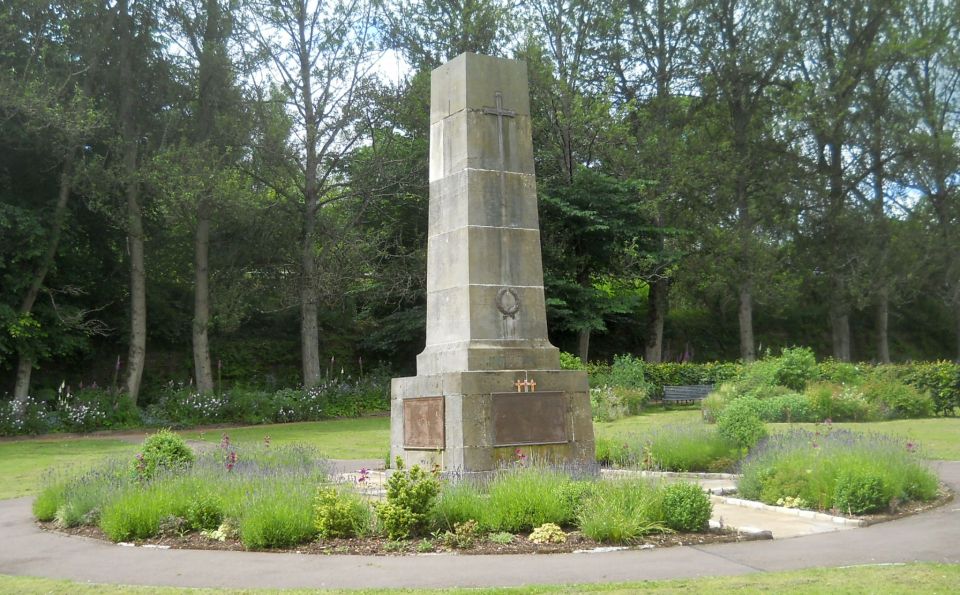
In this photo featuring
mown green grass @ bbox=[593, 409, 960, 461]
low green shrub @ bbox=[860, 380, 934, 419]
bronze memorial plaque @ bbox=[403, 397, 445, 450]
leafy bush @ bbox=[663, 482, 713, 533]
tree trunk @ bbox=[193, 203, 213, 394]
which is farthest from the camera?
tree trunk @ bbox=[193, 203, 213, 394]

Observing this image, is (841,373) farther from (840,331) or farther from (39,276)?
(39,276)

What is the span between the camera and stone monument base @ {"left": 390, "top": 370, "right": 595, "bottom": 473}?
11.0 meters

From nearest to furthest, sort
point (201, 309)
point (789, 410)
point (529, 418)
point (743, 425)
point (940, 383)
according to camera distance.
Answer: point (529, 418) < point (743, 425) < point (789, 410) < point (940, 383) < point (201, 309)

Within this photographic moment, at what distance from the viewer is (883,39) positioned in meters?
38.7

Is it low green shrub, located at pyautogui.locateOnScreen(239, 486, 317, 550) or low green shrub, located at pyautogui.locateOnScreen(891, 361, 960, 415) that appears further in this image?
low green shrub, located at pyautogui.locateOnScreen(891, 361, 960, 415)

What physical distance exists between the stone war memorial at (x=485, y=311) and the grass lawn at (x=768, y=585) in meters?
4.48

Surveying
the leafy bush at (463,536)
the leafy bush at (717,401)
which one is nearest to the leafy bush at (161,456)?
the leafy bush at (463,536)

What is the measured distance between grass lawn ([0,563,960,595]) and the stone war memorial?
4.48 meters

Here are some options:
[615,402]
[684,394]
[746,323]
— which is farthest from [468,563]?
[746,323]

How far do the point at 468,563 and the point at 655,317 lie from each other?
28.4 meters

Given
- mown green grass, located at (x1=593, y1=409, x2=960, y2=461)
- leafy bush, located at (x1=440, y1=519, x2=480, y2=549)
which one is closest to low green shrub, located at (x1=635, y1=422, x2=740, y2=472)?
mown green grass, located at (x1=593, y1=409, x2=960, y2=461)

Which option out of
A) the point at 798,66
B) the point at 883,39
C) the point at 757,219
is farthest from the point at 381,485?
the point at 883,39

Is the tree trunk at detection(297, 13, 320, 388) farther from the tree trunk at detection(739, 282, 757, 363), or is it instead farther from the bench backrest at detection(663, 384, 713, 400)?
the tree trunk at detection(739, 282, 757, 363)

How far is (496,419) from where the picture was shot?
1109 cm
